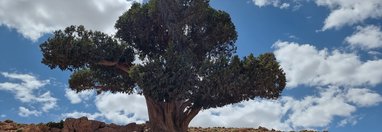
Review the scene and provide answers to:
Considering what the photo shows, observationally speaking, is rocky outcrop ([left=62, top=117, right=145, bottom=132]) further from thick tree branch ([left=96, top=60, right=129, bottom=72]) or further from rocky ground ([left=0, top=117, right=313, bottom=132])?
thick tree branch ([left=96, top=60, right=129, bottom=72])

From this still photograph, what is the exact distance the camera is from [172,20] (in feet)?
139

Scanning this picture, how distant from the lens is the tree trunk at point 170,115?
42.2 m

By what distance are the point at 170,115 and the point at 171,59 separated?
18.3 feet

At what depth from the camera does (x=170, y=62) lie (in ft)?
128

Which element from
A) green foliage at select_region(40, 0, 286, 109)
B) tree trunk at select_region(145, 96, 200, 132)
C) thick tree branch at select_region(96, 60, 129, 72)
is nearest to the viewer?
green foliage at select_region(40, 0, 286, 109)

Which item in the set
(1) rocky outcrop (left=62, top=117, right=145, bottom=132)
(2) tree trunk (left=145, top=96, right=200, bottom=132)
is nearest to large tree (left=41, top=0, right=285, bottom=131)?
(2) tree trunk (left=145, top=96, right=200, bottom=132)

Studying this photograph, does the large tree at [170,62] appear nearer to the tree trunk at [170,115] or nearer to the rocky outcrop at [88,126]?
the tree trunk at [170,115]

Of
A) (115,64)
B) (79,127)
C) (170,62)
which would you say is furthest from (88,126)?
(170,62)

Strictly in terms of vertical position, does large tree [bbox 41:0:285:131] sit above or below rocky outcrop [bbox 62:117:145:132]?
above

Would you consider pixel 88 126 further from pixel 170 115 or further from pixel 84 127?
pixel 170 115

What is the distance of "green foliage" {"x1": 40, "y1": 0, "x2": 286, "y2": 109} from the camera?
3862 cm

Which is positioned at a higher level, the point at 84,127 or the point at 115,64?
the point at 115,64

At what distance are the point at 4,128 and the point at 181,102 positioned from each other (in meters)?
17.6

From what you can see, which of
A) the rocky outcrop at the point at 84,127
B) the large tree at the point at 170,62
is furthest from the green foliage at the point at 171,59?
the rocky outcrop at the point at 84,127
